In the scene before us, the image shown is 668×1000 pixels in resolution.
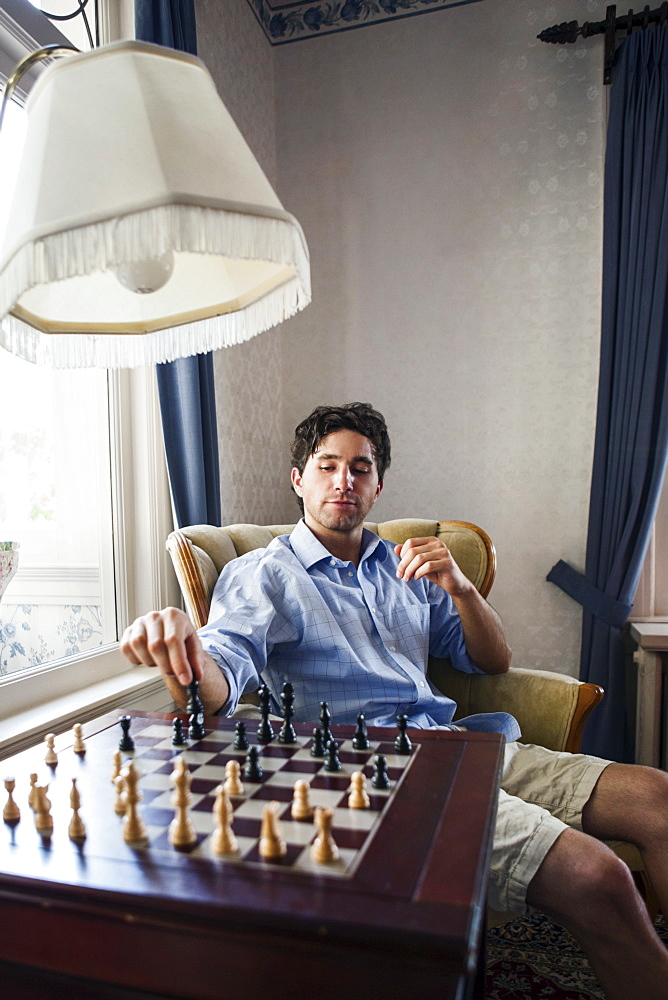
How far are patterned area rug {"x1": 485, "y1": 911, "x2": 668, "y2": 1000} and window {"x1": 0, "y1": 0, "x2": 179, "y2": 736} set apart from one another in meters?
1.35

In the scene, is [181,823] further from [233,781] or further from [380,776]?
[380,776]

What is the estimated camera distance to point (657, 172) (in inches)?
110

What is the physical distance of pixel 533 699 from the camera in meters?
1.97

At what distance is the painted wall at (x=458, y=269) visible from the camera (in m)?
3.01

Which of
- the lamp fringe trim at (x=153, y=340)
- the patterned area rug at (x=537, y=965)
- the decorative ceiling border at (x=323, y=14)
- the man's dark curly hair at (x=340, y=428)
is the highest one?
the decorative ceiling border at (x=323, y=14)

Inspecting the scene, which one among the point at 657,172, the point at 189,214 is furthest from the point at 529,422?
the point at 189,214

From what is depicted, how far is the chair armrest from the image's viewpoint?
75.4 inches

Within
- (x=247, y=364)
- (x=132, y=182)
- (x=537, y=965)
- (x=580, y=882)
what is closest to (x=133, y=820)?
(x=132, y=182)

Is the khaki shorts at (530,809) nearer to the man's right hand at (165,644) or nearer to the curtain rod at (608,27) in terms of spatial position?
the man's right hand at (165,644)

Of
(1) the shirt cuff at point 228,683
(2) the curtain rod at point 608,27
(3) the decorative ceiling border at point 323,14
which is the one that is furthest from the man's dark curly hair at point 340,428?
(3) the decorative ceiling border at point 323,14

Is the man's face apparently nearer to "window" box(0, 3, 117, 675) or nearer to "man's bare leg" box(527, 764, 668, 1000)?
"window" box(0, 3, 117, 675)

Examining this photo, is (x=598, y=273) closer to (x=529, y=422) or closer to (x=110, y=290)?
(x=529, y=422)

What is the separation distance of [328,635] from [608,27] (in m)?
2.68

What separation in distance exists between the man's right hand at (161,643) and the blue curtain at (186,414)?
1.11 metres
